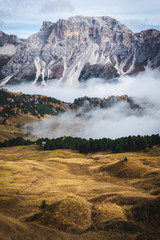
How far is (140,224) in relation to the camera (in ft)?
72.7

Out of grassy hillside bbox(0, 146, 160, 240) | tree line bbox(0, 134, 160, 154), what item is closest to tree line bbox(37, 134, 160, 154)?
tree line bbox(0, 134, 160, 154)

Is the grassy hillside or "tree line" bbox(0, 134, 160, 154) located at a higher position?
"tree line" bbox(0, 134, 160, 154)

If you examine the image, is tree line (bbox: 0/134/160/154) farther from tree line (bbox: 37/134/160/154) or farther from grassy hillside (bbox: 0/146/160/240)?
grassy hillside (bbox: 0/146/160/240)

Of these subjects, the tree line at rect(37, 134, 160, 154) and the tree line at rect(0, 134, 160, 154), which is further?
the tree line at rect(0, 134, 160, 154)

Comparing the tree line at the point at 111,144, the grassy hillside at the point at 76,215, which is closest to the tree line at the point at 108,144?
the tree line at the point at 111,144

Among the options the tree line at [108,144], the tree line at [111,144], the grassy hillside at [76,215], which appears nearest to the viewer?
the grassy hillside at [76,215]

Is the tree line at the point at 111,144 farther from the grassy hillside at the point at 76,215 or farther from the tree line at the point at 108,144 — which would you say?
the grassy hillside at the point at 76,215

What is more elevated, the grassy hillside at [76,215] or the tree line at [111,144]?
the tree line at [111,144]

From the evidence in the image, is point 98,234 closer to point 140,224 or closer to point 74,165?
point 140,224

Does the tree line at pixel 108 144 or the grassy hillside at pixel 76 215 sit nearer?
the grassy hillside at pixel 76 215

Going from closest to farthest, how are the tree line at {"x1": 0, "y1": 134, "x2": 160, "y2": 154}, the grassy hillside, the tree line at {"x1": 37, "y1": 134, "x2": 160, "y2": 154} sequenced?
the grassy hillside, the tree line at {"x1": 37, "y1": 134, "x2": 160, "y2": 154}, the tree line at {"x1": 0, "y1": 134, "x2": 160, "y2": 154}

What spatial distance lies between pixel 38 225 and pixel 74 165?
184 feet

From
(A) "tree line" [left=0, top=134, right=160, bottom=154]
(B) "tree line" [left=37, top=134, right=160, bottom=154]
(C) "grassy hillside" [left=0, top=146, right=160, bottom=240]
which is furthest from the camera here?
(A) "tree line" [left=0, top=134, right=160, bottom=154]

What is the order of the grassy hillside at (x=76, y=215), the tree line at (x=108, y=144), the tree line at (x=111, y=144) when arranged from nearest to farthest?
1. the grassy hillside at (x=76, y=215)
2. the tree line at (x=111, y=144)
3. the tree line at (x=108, y=144)
